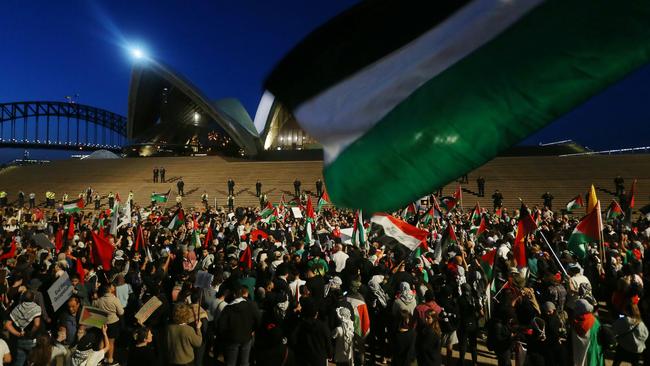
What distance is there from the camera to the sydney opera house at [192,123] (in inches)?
2013

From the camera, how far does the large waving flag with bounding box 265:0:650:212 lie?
2.14 metres

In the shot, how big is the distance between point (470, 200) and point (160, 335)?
2087cm

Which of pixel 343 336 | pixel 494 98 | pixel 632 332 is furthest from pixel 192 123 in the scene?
pixel 494 98

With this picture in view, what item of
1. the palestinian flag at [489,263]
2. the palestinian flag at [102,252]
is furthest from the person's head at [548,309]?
the palestinian flag at [102,252]

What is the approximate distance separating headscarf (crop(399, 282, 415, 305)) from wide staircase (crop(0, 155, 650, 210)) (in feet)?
61.5

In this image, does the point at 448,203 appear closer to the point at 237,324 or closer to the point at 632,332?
the point at 632,332

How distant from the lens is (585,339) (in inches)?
154

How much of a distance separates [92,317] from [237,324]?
1313 millimetres

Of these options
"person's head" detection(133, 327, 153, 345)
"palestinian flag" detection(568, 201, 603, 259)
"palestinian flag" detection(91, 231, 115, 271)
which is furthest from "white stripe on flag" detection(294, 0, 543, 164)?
"palestinian flag" detection(568, 201, 603, 259)

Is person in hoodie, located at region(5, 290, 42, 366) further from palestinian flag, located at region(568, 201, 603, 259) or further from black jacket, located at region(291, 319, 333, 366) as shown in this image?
palestinian flag, located at region(568, 201, 603, 259)

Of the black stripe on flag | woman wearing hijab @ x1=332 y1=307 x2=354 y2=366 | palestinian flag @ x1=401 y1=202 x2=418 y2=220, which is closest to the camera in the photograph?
the black stripe on flag

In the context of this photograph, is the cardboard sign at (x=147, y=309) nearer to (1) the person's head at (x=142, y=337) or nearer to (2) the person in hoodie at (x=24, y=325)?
(1) the person's head at (x=142, y=337)

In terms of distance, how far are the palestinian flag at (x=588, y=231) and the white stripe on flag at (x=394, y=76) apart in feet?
16.8

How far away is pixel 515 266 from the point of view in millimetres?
6516
